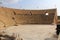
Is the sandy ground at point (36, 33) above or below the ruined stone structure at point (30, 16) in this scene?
below

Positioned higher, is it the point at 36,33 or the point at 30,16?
the point at 30,16

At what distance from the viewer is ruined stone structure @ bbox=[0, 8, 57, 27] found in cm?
3108

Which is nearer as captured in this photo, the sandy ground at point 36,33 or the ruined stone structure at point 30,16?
the sandy ground at point 36,33

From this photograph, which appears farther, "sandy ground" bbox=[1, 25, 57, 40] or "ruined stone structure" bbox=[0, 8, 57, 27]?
"ruined stone structure" bbox=[0, 8, 57, 27]

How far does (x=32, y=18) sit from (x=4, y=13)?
660 centimetres

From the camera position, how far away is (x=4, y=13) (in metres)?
29.4

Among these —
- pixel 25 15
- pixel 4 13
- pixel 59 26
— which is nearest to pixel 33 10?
pixel 25 15

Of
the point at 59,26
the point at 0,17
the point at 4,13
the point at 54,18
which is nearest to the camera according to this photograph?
the point at 59,26

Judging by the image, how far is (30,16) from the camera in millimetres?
33406

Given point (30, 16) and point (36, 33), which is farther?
point (30, 16)

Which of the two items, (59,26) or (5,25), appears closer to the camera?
(59,26)

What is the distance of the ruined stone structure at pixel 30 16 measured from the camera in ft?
102

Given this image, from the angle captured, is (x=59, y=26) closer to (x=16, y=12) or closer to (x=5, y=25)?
(x=5, y=25)

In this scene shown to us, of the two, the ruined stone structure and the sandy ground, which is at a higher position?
the ruined stone structure
